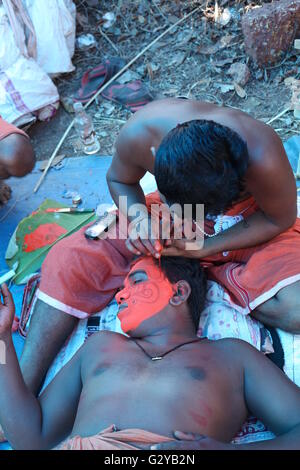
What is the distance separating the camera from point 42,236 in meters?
3.10

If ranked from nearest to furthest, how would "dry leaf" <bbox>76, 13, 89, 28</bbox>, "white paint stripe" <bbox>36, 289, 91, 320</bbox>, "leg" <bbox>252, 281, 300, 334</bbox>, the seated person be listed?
"leg" <bbox>252, 281, 300, 334</bbox> → "white paint stripe" <bbox>36, 289, 91, 320</bbox> → the seated person → "dry leaf" <bbox>76, 13, 89, 28</bbox>

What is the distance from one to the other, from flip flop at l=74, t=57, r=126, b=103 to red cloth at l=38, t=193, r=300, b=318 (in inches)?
95.1

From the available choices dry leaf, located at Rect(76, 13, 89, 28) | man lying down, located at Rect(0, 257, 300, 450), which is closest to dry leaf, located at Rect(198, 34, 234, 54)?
dry leaf, located at Rect(76, 13, 89, 28)

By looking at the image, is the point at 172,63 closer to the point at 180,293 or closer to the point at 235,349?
the point at 180,293

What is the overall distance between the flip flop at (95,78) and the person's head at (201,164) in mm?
3150

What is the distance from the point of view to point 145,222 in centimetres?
234

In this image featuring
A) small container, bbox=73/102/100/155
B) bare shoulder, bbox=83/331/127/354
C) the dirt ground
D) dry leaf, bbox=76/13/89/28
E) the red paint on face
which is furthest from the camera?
dry leaf, bbox=76/13/89/28

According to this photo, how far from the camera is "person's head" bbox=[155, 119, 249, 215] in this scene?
168 cm

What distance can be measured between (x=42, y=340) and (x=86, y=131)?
2233 millimetres

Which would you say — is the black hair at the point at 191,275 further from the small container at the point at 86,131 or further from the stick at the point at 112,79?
the small container at the point at 86,131

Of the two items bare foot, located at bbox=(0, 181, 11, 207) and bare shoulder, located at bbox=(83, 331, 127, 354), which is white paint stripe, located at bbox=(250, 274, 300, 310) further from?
bare foot, located at bbox=(0, 181, 11, 207)

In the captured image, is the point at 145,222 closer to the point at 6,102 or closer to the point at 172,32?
the point at 6,102

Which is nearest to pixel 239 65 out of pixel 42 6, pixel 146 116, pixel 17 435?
pixel 42 6

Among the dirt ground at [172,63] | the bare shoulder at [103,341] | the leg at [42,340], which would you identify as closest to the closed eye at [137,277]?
the bare shoulder at [103,341]
